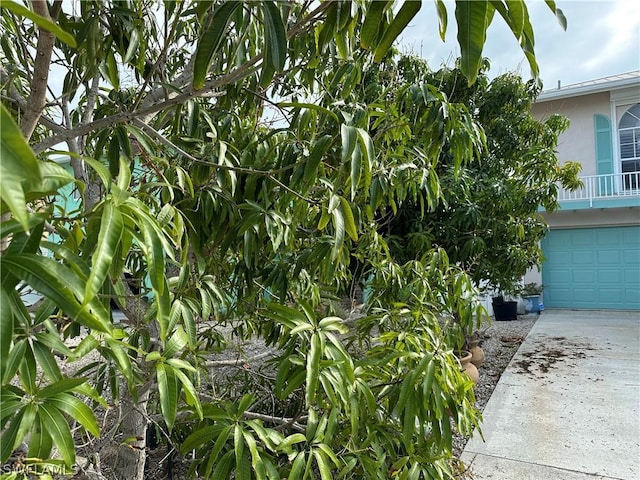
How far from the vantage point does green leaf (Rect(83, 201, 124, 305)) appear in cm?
57

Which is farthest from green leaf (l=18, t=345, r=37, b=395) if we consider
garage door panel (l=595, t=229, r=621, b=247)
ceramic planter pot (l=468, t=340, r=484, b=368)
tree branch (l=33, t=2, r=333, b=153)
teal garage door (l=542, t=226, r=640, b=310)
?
garage door panel (l=595, t=229, r=621, b=247)

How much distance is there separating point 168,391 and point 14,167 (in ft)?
2.65

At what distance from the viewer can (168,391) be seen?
3.53ft

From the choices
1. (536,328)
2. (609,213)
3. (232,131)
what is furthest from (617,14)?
(609,213)

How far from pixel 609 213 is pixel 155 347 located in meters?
10.1

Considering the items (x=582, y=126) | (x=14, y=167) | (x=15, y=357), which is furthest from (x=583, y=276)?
(x=14, y=167)

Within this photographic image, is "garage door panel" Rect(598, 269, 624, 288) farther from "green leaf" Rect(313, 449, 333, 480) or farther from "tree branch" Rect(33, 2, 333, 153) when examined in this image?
"tree branch" Rect(33, 2, 333, 153)

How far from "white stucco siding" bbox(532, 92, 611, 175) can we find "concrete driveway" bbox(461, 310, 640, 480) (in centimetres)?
468

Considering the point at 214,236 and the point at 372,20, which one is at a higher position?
the point at 372,20

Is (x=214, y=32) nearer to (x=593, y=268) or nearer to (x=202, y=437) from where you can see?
(x=202, y=437)

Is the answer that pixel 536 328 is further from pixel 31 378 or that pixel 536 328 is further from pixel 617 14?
pixel 31 378

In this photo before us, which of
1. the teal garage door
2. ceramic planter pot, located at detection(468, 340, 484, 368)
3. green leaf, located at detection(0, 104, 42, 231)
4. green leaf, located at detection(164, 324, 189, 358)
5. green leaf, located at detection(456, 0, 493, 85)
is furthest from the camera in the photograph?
the teal garage door

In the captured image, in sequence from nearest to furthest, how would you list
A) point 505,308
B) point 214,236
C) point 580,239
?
1. point 214,236
2. point 505,308
3. point 580,239

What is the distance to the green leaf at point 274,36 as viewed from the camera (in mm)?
861
